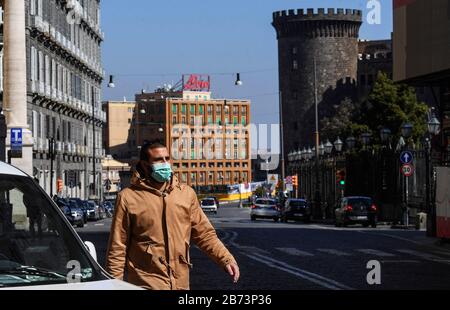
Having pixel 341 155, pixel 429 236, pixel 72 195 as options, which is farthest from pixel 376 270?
pixel 72 195

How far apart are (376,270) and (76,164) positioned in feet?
217

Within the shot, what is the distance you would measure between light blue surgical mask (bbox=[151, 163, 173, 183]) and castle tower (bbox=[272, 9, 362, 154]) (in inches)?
5709

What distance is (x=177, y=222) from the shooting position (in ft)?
25.2

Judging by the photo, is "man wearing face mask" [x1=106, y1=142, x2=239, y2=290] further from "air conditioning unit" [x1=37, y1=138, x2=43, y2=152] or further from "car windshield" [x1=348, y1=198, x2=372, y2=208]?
"air conditioning unit" [x1=37, y1=138, x2=43, y2=152]

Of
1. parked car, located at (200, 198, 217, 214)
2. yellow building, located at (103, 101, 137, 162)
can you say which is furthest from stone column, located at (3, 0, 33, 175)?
yellow building, located at (103, 101, 137, 162)

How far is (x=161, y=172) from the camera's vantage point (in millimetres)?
7562

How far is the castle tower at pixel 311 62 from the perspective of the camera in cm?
15412

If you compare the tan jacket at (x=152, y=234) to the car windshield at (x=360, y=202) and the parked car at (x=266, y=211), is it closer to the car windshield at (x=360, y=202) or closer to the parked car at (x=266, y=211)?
the car windshield at (x=360, y=202)

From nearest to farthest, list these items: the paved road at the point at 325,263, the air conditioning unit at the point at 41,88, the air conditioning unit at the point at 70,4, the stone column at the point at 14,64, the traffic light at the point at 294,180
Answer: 1. the paved road at the point at 325,263
2. the stone column at the point at 14,64
3. the air conditioning unit at the point at 41,88
4. the air conditioning unit at the point at 70,4
5. the traffic light at the point at 294,180

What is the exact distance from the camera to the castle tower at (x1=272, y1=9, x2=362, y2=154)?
154125 mm

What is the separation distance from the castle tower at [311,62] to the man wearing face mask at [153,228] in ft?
475

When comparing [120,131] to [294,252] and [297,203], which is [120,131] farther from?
[294,252]

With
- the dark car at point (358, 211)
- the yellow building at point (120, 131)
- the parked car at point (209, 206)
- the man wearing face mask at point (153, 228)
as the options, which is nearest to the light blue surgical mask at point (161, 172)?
the man wearing face mask at point (153, 228)

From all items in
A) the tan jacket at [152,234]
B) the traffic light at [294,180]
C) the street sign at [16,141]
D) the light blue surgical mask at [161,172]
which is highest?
the street sign at [16,141]
